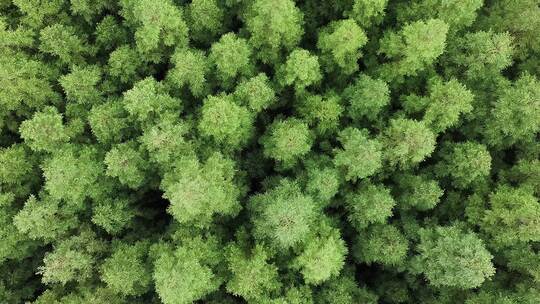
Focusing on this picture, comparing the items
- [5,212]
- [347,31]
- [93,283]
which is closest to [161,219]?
[93,283]

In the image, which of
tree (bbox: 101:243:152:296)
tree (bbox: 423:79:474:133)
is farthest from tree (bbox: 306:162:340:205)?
tree (bbox: 101:243:152:296)

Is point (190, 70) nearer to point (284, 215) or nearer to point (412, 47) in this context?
point (284, 215)

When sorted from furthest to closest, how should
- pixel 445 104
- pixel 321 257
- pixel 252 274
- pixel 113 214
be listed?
pixel 113 214 → pixel 445 104 → pixel 252 274 → pixel 321 257

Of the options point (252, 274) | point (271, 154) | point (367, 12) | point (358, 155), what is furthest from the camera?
point (271, 154)

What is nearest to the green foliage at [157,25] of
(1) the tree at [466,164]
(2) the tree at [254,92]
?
(2) the tree at [254,92]

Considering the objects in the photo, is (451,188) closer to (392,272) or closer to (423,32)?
(392,272)

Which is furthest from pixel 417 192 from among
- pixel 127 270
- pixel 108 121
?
pixel 108 121

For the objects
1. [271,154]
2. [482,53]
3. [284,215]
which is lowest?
[271,154]
